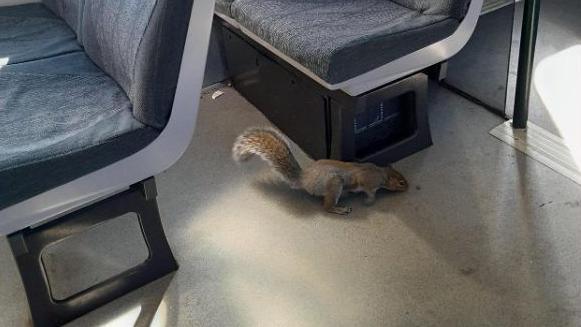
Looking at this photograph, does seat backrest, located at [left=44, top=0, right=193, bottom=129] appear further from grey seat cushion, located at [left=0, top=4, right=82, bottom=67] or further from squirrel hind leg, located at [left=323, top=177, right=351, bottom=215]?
squirrel hind leg, located at [left=323, top=177, right=351, bottom=215]

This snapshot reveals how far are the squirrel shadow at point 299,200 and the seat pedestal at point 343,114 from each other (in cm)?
16

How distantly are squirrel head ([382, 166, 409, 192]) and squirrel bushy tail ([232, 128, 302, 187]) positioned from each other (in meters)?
0.27

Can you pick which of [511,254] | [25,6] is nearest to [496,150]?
[511,254]

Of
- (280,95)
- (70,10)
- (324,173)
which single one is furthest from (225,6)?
(324,173)

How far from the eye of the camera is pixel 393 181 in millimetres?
1688

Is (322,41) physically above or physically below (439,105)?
above

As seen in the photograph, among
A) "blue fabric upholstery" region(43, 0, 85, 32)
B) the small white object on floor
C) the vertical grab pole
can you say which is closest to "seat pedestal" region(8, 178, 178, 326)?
"blue fabric upholstery" region(43, 0, 85, 32)

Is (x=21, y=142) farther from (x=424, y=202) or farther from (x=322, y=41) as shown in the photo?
(x=424, y=202)

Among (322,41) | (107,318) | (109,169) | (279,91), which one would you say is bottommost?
(107,318)

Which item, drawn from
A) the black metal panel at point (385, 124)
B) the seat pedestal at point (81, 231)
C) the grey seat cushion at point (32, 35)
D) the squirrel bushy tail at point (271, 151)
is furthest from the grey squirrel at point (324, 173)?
the grey seat cushion at point (32, 35)

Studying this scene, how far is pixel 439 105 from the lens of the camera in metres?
2.14

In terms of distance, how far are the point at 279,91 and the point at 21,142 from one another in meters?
0.99

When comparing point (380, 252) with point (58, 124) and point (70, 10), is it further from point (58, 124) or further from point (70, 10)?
point (70, 10)

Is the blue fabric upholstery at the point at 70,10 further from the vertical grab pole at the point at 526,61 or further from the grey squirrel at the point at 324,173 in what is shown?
the vertical grab pole at the point at 526,61
